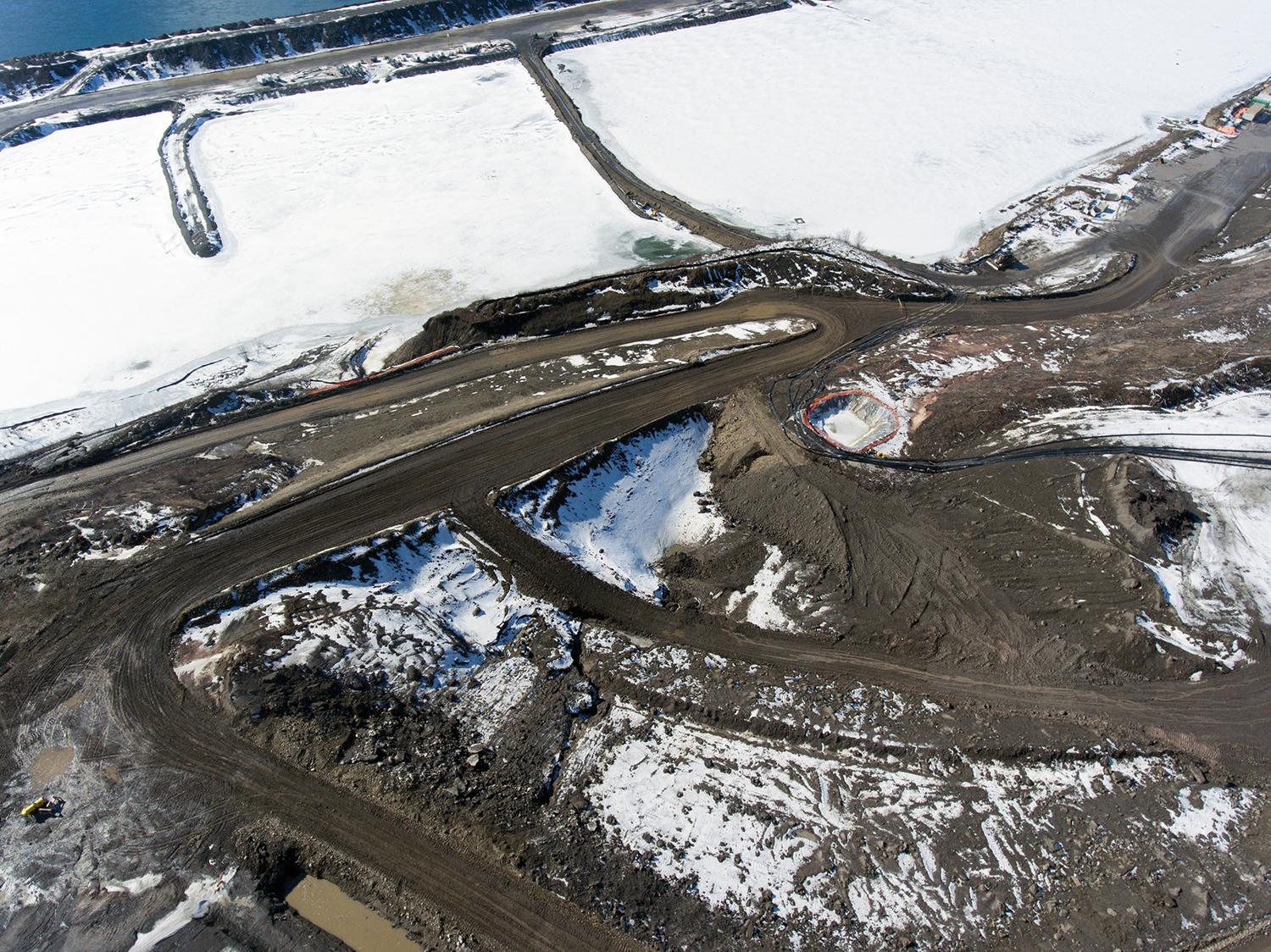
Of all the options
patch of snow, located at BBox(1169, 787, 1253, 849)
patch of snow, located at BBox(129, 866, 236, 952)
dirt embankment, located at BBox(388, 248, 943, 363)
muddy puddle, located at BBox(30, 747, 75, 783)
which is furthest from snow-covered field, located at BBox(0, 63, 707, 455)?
patch of snow, located at BBox(1169, 787, 1253, 849)

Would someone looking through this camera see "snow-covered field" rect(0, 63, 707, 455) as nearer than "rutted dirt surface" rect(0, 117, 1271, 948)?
No

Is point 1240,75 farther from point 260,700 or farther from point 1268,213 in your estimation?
point 260,700

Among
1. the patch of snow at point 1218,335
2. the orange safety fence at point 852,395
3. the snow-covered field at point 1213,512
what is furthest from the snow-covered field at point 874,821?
the patch of snow at point 1218,335

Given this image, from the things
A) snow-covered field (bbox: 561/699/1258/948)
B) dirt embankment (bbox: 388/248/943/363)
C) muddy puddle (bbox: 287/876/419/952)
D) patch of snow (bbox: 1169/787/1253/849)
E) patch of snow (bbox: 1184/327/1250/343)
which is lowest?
patch of snow (bbox: 1169/787/1253/849)

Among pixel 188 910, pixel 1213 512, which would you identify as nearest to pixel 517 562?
pixel 188 910

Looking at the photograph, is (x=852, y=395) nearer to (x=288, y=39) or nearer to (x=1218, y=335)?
(x=1218, y=335)

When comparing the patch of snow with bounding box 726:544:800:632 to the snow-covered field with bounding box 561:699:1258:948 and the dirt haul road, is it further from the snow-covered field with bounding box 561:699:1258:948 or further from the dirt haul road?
the snow-covered field with bounding box 561:699:1258:948
